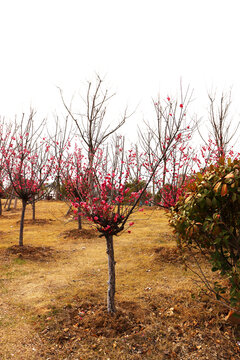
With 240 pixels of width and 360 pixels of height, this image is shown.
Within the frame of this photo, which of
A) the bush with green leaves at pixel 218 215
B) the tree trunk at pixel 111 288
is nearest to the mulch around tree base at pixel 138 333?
the tree trunk at pixel 111 288

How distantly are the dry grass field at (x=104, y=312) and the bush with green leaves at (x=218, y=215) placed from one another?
991mm

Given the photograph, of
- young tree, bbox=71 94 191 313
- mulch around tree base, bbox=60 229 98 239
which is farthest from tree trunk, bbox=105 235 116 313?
mulch around tree base, bbox=60 229 98 239

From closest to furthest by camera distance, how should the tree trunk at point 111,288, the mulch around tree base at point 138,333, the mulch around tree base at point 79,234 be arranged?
the mulch around tree base at point 138,333 < the tree trunk at point 111,288 < the mulch around tree base at point 79,234

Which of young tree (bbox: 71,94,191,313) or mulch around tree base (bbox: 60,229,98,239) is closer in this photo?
young tree (bbox: 71,94,191,313)

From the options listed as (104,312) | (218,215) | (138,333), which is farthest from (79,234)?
(218,215)

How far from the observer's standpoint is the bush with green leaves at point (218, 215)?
3180mm

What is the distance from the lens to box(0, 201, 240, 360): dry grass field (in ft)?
12.0

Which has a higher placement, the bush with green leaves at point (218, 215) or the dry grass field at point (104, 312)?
the bush with green leaves at point (218, 215)

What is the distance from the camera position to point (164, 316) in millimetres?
4453

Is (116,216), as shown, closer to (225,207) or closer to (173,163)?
(225,207)

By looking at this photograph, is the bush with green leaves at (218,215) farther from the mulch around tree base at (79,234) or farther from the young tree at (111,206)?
the mulch around tree base at (79,234)

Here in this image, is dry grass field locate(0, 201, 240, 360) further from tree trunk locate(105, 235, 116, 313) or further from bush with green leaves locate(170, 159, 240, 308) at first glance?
bush with green leaves locate(170, 159, 240, 308)

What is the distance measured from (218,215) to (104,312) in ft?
9.78

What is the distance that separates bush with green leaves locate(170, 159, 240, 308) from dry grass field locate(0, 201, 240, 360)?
39.0 inches
